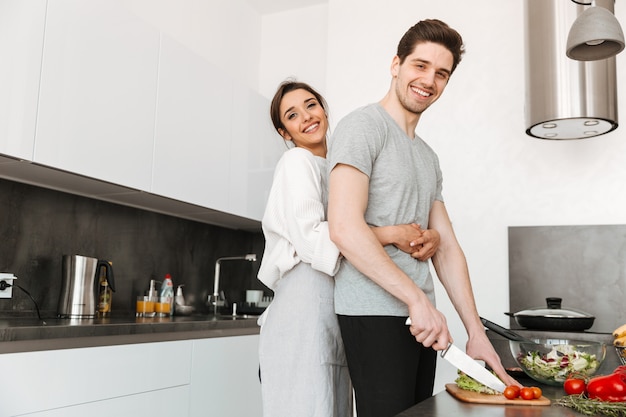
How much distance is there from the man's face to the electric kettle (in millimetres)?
1743

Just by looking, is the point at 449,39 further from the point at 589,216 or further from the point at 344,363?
the point at 589,216

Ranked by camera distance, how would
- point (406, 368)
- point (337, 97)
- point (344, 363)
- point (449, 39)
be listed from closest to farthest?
point (406, 368)
point (449, 39)
point (344, 363)
point (337, 97)

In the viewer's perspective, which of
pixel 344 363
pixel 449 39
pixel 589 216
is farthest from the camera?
pixel 589 216

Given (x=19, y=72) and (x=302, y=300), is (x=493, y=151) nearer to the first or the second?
(x=302, y=300)

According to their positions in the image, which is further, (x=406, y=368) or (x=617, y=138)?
(x=617, y=138)

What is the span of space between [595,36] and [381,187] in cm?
69

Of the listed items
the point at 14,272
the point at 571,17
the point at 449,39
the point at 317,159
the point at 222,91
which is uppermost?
the point at 571,17

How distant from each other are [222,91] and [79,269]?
1.22 m

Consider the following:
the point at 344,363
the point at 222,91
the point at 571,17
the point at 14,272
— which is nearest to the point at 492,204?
the point at 571,17

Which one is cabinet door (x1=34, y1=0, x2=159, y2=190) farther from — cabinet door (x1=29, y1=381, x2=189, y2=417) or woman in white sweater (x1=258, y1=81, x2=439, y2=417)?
woman in white sweater (x1=258, y1=81, x2=439, y2=417)

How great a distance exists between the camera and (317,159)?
1702 mm

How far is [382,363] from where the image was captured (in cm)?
133

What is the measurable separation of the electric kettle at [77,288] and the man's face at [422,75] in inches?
68.6

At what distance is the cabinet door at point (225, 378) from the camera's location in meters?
2.65
